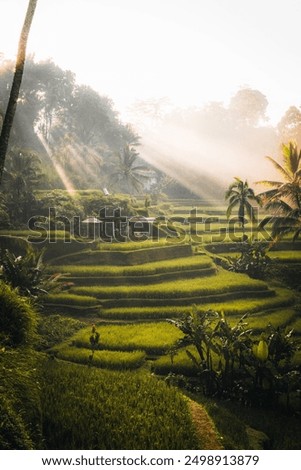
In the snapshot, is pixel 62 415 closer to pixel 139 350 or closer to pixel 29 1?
pixel 139 350

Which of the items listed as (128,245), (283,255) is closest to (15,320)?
(128,245)

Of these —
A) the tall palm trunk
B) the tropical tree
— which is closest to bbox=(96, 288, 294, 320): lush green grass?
the tall palm trunk

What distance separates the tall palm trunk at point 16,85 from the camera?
7941 mm

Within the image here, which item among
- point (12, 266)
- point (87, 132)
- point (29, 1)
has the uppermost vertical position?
point (87, 132)

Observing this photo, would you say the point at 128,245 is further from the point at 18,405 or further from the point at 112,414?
the point at 18,405

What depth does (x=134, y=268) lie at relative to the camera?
17016mm

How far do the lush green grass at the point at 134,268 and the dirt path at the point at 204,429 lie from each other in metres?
10.0

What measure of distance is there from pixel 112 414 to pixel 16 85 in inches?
286

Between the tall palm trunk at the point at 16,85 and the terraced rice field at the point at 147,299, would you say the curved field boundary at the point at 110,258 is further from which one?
the tall palm trunk at the point at 16,85

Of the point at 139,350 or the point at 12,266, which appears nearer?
the point at 139,350

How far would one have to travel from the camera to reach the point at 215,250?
23.0 m

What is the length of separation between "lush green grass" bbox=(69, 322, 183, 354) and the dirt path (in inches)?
136
